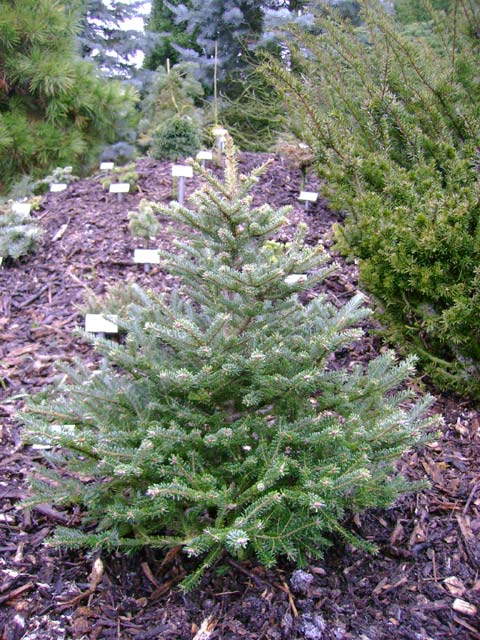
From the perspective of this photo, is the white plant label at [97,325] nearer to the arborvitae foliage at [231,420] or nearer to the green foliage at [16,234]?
the arborvitae foliage at [231,420]

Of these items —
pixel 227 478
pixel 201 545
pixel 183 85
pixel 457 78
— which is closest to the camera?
pixel 201 545

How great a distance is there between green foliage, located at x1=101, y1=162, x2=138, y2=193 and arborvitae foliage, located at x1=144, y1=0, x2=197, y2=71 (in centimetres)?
558

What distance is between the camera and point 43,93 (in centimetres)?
645

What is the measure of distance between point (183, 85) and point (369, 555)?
6181 millimetres

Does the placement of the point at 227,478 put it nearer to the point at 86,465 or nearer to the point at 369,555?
the point at 86,465

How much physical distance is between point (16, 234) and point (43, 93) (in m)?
2.57

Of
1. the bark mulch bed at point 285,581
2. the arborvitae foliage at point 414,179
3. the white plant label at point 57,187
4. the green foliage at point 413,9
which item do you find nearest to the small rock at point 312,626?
the bark mulch bed at point 285,581

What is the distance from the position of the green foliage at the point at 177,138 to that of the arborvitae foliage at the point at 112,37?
5751 millimetres

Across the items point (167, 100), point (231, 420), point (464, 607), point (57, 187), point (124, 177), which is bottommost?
point (57, 187)

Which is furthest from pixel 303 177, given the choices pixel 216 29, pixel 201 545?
pixel 216 29

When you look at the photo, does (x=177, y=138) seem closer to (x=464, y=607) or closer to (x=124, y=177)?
(x=124, y=177)

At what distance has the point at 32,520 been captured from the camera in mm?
2504

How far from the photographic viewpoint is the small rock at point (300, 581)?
6.81 feet

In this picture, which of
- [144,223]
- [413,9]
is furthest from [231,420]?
[413,9]
